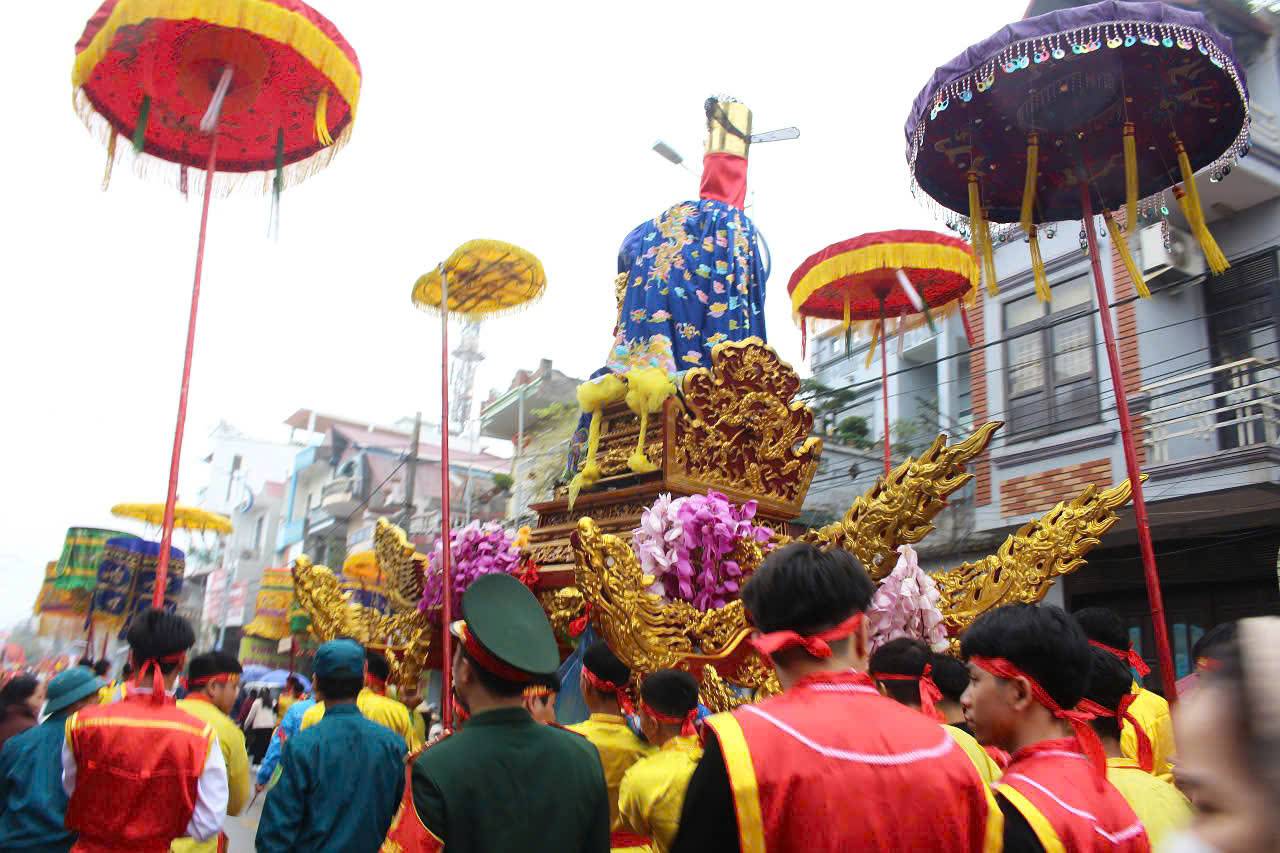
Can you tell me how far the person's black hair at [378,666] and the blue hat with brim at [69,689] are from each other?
1732 mm

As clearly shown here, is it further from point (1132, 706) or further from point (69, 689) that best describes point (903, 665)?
point (69, 689)

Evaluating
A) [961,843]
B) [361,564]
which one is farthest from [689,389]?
[361,564]

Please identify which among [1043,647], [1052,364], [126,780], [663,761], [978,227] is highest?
[1052,364]

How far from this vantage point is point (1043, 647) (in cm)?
213

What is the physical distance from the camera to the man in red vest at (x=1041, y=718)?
6.44 feet

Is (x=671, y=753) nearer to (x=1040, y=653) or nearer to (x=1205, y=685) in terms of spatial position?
(x=1040, y=653)

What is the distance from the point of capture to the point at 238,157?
5.62 metres

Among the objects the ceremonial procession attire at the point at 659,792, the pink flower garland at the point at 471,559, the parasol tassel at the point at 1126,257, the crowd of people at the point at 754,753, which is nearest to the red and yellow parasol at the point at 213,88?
the crowd of people at the point at 754,753

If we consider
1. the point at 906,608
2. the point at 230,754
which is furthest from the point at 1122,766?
the point at 230,754

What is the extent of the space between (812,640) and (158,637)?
271cm

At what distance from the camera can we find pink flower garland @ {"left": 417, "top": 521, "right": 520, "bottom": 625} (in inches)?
180

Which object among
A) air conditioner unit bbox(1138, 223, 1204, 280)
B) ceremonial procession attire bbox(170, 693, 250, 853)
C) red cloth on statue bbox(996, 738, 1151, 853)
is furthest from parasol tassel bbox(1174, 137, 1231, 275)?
air conditioner unit bbox(1138, 223, 1204, 280)

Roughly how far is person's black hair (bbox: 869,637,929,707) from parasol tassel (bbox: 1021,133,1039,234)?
2.61 meters

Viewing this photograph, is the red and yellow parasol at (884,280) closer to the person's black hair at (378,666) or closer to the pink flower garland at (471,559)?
the pink flower garland at (471,559)
